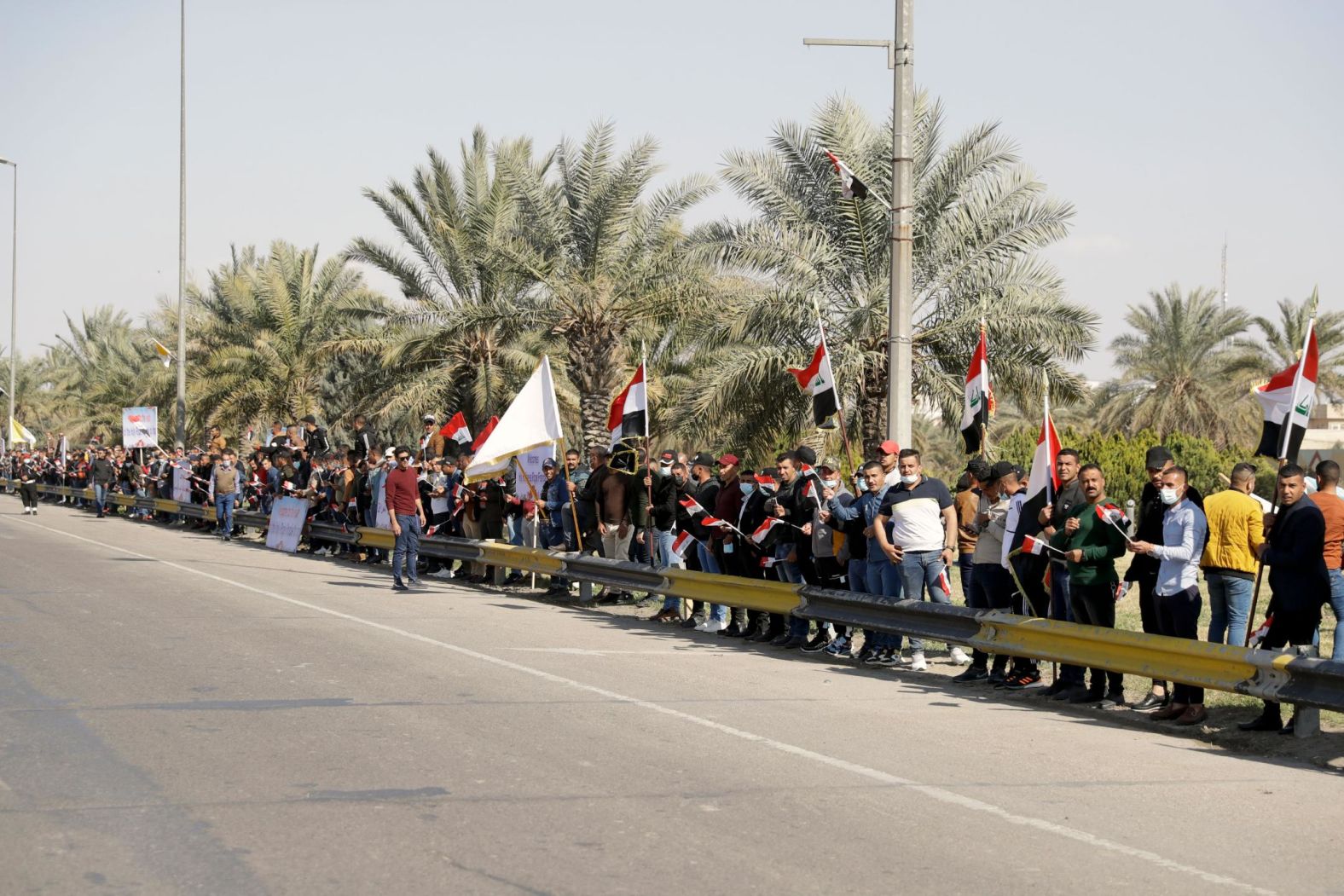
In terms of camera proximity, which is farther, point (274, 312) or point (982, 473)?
point (274, 312)

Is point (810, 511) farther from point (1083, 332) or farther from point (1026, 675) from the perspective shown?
point (1083, 332)

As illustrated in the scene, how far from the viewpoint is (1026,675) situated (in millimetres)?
11523

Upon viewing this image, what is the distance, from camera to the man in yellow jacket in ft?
33.3

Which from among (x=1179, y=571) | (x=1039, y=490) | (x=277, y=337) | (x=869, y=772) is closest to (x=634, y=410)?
(x=1039, y=490)

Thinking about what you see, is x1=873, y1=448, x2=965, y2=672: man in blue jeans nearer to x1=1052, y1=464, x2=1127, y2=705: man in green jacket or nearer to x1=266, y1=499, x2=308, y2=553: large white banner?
x1=1052, y1=464, x2=1127, y2=705: man in green jacket

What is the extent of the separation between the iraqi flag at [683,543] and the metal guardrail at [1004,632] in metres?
0.51

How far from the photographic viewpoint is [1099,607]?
35.9ft

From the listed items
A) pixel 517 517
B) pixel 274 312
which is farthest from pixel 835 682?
pixel 274 312

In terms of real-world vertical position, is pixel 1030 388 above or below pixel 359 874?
above

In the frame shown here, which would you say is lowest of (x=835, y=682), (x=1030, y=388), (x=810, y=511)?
(x=835, y=682)

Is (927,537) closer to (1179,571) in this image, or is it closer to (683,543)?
(1179,571)

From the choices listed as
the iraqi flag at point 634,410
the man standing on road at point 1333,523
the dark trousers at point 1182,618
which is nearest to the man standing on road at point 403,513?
the iraqi flag at point 634,410

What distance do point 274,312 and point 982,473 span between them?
94.1 feet

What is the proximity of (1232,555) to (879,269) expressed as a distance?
1423 cm
